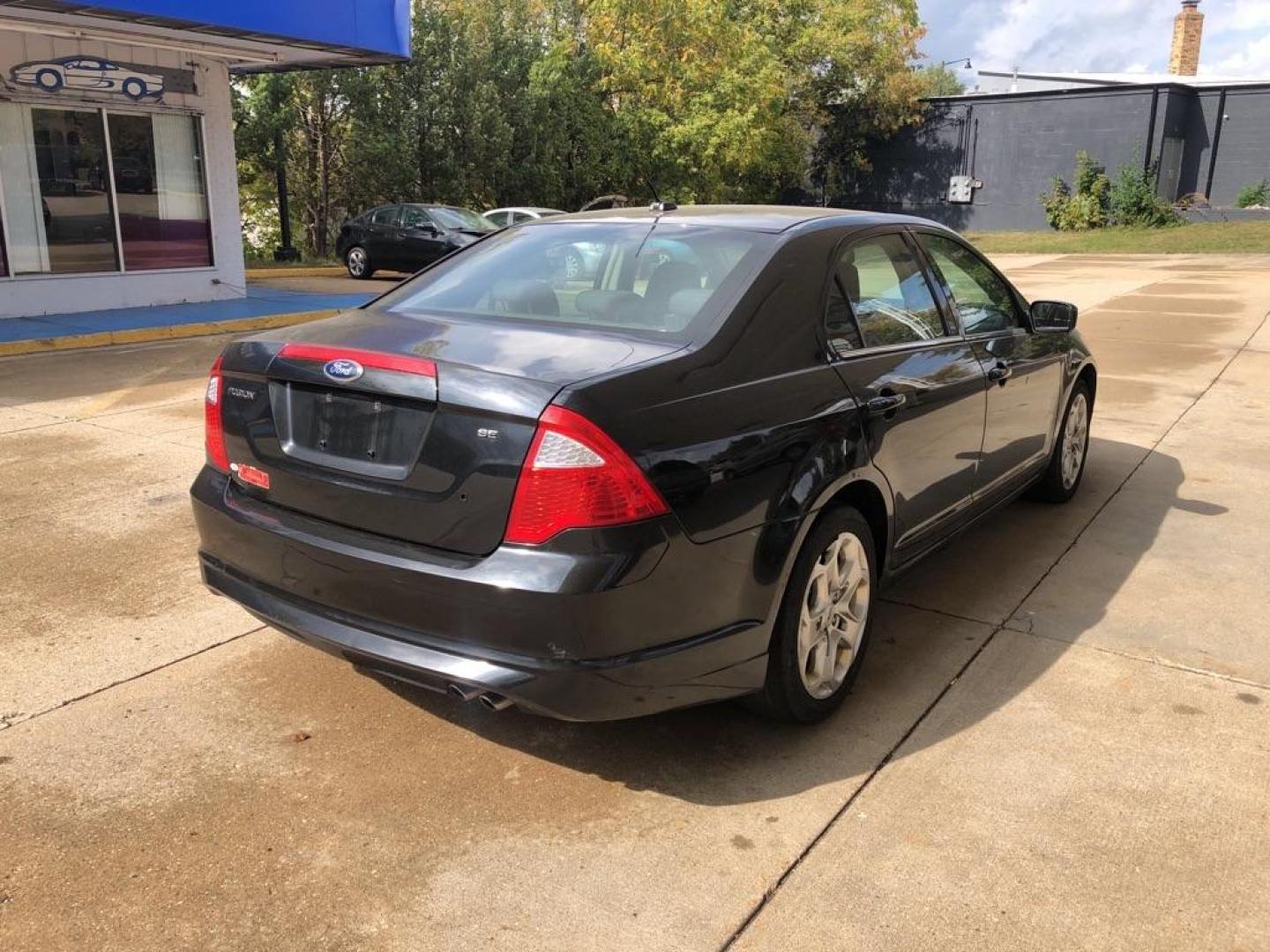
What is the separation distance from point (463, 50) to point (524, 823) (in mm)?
23871

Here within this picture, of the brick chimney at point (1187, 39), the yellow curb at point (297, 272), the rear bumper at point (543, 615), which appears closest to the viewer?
the rear bumper at point (543, 615)

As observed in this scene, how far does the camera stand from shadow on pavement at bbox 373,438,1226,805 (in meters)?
3.17

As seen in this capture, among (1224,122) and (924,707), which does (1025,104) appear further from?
(924,707)

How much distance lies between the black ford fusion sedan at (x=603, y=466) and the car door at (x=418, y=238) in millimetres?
15488

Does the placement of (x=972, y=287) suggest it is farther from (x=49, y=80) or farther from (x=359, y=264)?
(x=359, y=264)

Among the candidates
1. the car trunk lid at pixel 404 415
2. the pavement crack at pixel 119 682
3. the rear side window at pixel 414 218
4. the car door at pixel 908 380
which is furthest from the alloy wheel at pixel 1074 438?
the rear side window at pixel 414 218

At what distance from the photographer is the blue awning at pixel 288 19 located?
1017 centimetres

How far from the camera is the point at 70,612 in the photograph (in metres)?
4.19

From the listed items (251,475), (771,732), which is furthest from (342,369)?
(771,732)

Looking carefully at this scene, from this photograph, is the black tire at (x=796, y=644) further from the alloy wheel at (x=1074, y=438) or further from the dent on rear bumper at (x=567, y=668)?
the alloy wheel at (x=1074, y=438)

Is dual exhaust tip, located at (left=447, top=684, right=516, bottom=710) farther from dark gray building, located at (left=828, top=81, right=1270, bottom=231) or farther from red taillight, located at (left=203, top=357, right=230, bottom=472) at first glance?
dark gray building, located at (left=828, top=81, right=1270, bottom=231)

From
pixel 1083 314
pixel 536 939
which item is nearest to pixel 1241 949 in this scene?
pixel 536 939

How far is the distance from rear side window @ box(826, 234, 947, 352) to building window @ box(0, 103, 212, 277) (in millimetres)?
11343

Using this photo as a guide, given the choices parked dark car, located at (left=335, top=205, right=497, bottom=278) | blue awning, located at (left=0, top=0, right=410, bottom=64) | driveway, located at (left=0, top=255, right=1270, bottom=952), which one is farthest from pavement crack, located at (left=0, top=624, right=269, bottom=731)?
parked dark car, located at (left=335, top=205, right=497, bottom=278)
